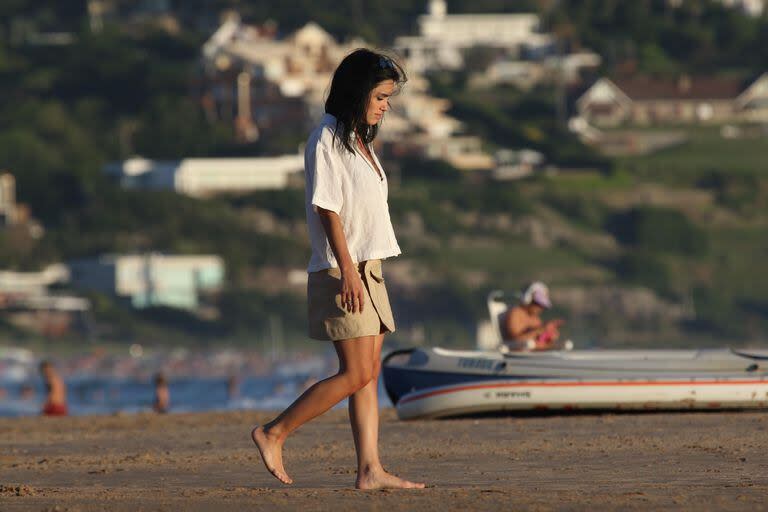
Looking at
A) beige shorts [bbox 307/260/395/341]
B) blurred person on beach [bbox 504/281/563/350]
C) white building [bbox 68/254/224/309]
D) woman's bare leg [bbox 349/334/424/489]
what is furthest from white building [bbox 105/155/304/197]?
beige shorts [bbox 307/260/395/341]

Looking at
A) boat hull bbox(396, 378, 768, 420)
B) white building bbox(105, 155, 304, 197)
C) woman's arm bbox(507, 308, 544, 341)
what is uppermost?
woman's arm bbox(507, 308, 544, 341)

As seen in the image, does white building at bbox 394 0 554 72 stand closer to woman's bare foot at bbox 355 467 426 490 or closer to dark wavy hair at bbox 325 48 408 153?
dark wavy hair at bbox 325 48 408 153

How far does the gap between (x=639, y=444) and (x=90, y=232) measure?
75347mm

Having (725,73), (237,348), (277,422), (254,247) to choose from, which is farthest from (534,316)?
(725,73)

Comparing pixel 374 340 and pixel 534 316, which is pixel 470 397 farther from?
pixel 374 340

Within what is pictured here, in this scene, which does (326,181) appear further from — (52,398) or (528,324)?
(52,398)

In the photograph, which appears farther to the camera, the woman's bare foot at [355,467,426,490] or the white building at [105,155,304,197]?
the white building at [105,155,304,197]

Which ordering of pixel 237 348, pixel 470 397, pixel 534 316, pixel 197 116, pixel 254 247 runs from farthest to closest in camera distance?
pixel 197 116
pixel 254 247
pixel 237 348
pixel 534 316
pixel 470 397

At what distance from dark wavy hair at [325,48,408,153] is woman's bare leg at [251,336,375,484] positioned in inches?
Answer: 26.2

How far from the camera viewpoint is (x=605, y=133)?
101 meters

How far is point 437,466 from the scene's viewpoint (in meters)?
9.62

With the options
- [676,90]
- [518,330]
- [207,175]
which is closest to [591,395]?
[518,330]

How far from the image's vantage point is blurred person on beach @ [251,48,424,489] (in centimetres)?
804

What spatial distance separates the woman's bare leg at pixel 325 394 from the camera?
808 centimetres
